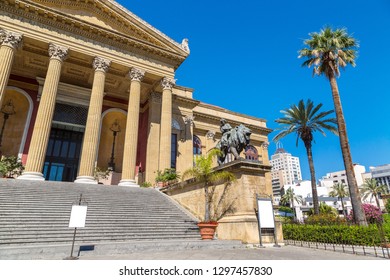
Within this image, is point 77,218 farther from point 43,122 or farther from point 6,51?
point 6,51

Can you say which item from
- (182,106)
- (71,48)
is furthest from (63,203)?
(182,106)

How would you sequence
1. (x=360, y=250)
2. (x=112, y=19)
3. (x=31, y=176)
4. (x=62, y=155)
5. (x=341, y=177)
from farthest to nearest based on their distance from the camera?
(x=341, y=177)
(x=62, y=155)
(x=112, y=19)
(x=31, y=176)
(x=360, y=250)

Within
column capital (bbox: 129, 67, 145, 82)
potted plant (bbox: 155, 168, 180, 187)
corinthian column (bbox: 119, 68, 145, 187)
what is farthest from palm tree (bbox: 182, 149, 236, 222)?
column capital (bbox: 129, 67, 145, 82)

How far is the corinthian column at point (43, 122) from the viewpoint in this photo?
Result: 1469 cm

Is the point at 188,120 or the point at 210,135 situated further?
the point at 210,135

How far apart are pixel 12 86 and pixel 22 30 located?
6.49m

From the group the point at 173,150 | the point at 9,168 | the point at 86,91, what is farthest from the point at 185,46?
the point at 9,168

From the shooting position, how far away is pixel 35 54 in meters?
20.0

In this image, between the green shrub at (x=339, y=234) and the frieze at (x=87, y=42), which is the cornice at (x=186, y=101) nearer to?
the frieze at (x=87, y=42)

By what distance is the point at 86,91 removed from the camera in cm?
2378

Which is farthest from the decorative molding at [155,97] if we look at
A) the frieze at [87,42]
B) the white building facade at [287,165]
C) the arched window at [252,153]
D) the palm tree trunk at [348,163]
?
the white building facade at [287,165]

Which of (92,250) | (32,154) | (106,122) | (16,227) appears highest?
(106,122)

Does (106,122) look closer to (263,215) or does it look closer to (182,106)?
(182,106)

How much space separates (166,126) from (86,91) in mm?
9633
